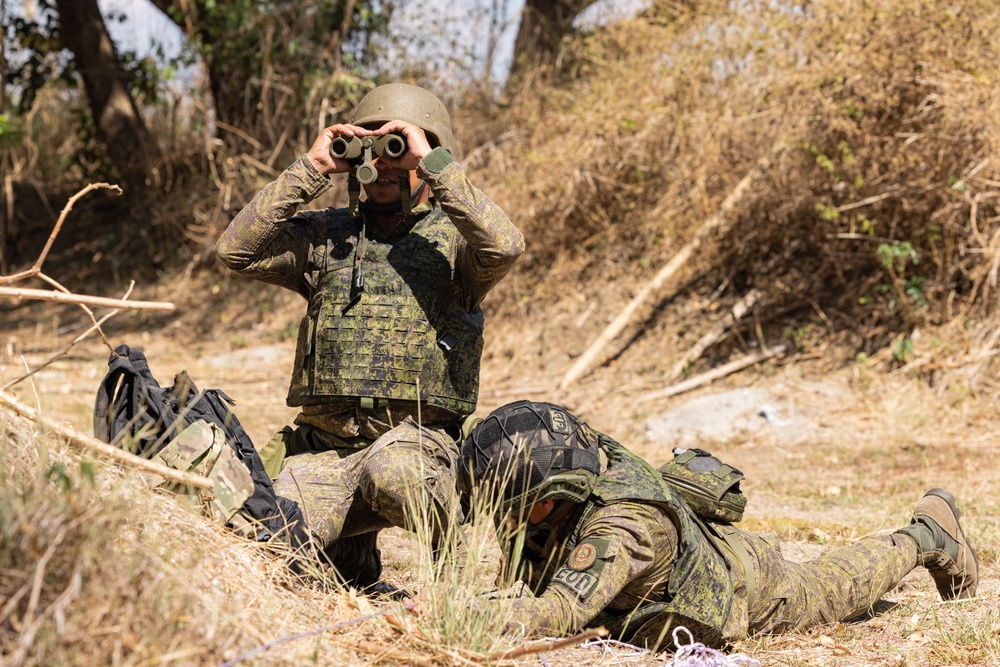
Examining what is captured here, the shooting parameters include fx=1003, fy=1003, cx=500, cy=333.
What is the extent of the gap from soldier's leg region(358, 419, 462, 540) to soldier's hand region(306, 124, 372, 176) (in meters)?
0.99

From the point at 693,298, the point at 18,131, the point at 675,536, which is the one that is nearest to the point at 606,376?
the point at 693,298

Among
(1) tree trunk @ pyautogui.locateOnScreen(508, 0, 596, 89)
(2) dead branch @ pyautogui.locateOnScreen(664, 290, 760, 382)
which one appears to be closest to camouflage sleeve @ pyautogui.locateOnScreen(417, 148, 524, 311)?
(2) dead branch @ pyautogui.locateOnScreen(664, 290, 760, 382)

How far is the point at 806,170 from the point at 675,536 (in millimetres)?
6605

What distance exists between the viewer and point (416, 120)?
3922mm

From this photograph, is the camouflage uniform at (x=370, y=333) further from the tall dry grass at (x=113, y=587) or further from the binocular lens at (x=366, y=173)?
the tall dry grass at (x=113, y=587)

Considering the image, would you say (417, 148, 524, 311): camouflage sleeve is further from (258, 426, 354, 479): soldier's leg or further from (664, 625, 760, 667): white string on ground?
(664, 625, 760, 667): white string on ground

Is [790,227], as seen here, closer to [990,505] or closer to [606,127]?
[606,127]

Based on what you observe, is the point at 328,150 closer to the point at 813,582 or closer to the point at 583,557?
the point at 583,557

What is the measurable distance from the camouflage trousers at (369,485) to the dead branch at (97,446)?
0.73 metres

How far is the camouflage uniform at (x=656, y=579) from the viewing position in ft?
9.20

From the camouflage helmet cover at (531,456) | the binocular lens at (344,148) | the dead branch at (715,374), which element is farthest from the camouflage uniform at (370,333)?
the dead branch at (715,374)

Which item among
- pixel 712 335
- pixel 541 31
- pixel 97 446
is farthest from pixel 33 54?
pixel 97 446

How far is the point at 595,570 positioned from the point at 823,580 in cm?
120

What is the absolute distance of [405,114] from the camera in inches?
154
